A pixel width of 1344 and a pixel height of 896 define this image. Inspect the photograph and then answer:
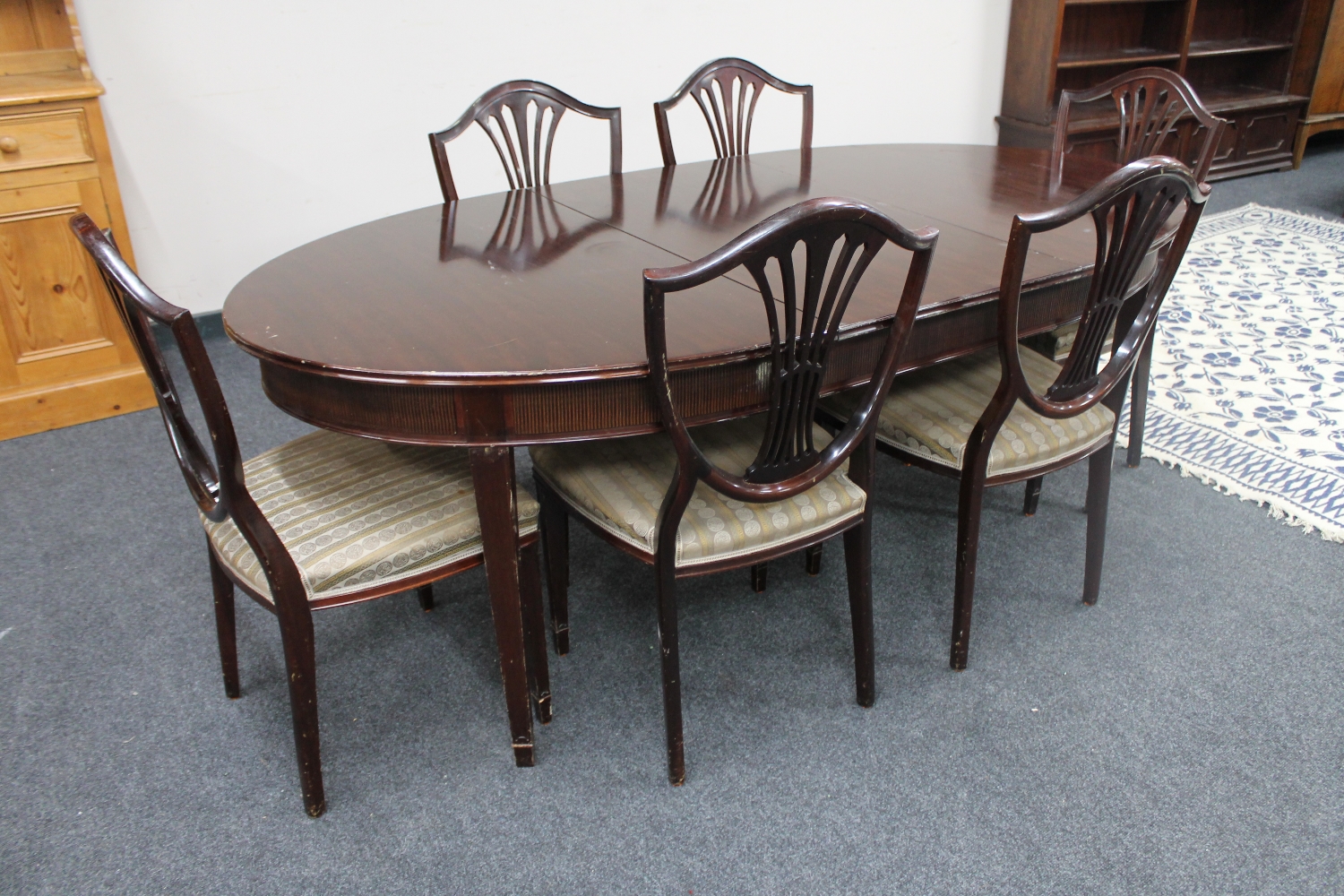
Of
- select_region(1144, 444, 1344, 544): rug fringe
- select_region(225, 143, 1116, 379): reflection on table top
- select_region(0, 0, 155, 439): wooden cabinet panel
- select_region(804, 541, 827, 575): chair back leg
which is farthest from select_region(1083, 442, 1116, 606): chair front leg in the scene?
select_region(0, 0, 155, 439): wooden cabinet panel

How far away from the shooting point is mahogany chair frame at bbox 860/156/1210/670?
1.43 metres

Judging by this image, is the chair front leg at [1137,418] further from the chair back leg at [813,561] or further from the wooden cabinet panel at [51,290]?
the wooden cabinet panel at [51,290]

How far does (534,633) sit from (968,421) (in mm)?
844

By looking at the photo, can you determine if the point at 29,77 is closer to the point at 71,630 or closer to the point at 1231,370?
the point at 71,630

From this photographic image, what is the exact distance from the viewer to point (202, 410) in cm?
129

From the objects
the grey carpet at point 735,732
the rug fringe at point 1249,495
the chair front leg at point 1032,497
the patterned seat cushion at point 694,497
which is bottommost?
the grey carpet at point 735,732

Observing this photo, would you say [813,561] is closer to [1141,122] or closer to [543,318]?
[543,318]

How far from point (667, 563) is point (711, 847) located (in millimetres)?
425

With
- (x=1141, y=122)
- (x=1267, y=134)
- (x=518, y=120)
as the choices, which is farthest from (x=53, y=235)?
(x=1267, y=134)

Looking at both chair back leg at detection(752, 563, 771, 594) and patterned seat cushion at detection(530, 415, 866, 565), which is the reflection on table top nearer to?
patterned seat cushion at detection(530, 415, 866, 565)

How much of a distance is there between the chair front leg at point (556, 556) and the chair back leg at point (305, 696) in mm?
427

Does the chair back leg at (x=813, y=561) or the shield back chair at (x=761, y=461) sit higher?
the shield back chair at (x=761, y=461)

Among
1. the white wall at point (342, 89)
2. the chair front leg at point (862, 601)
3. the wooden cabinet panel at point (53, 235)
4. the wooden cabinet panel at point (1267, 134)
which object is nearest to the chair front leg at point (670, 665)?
the chair front leg at point (862, 601)

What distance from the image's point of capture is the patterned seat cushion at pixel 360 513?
139cm
